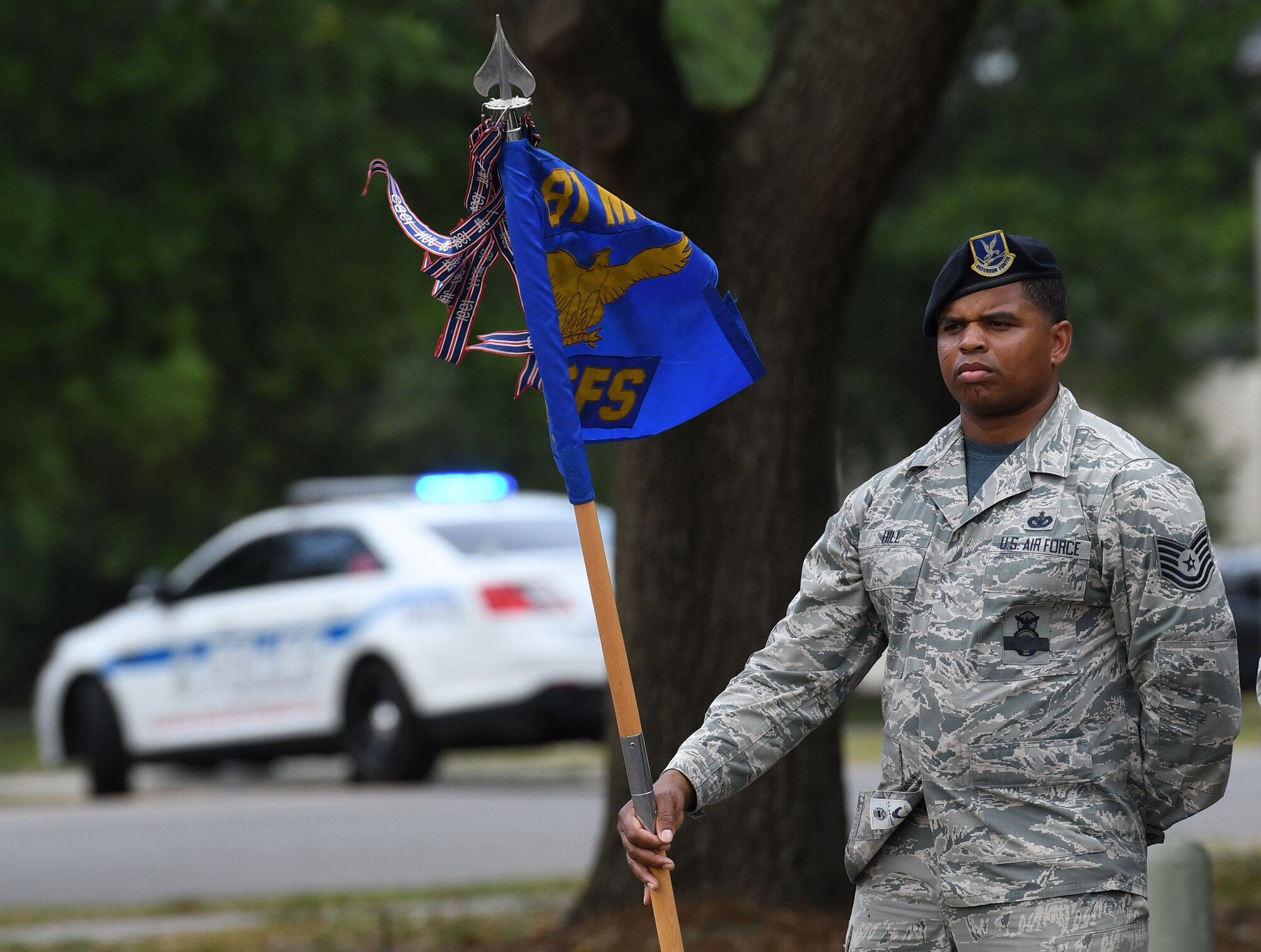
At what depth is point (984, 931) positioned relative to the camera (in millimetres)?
3109

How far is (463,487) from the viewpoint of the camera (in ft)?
40.5

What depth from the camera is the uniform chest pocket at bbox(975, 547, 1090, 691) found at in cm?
308

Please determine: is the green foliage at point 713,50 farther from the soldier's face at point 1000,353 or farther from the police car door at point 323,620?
the soldier's face at point 1000,353

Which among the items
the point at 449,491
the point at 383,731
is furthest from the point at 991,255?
the point at 449,491

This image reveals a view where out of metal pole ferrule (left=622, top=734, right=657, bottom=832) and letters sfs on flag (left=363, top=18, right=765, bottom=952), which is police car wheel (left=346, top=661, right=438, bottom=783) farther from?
metal pole ferrule (left=622, top=734, right=657, bottom=832)

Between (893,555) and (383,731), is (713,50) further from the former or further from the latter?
(893,555)

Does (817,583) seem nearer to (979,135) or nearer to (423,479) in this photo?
(423,479)

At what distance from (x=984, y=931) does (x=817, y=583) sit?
65 cm

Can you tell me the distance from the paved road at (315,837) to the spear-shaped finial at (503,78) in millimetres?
5478

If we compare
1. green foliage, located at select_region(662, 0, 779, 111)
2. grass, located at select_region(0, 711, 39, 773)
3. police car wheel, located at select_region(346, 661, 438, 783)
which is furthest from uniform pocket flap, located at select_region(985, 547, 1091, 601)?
grass, located at select_region(0, 711, 39, 773)

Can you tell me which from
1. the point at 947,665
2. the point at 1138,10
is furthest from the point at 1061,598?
the point at 1138,10

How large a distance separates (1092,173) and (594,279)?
20.4 metres

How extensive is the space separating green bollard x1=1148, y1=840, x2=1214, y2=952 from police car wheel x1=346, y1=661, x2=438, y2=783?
6990 mm

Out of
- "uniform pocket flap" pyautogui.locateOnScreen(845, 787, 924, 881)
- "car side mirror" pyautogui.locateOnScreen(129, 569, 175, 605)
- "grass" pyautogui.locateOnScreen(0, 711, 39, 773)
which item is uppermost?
"car side mirror" pyautogui.locateOnScreen(129, 569, 175, 605)
